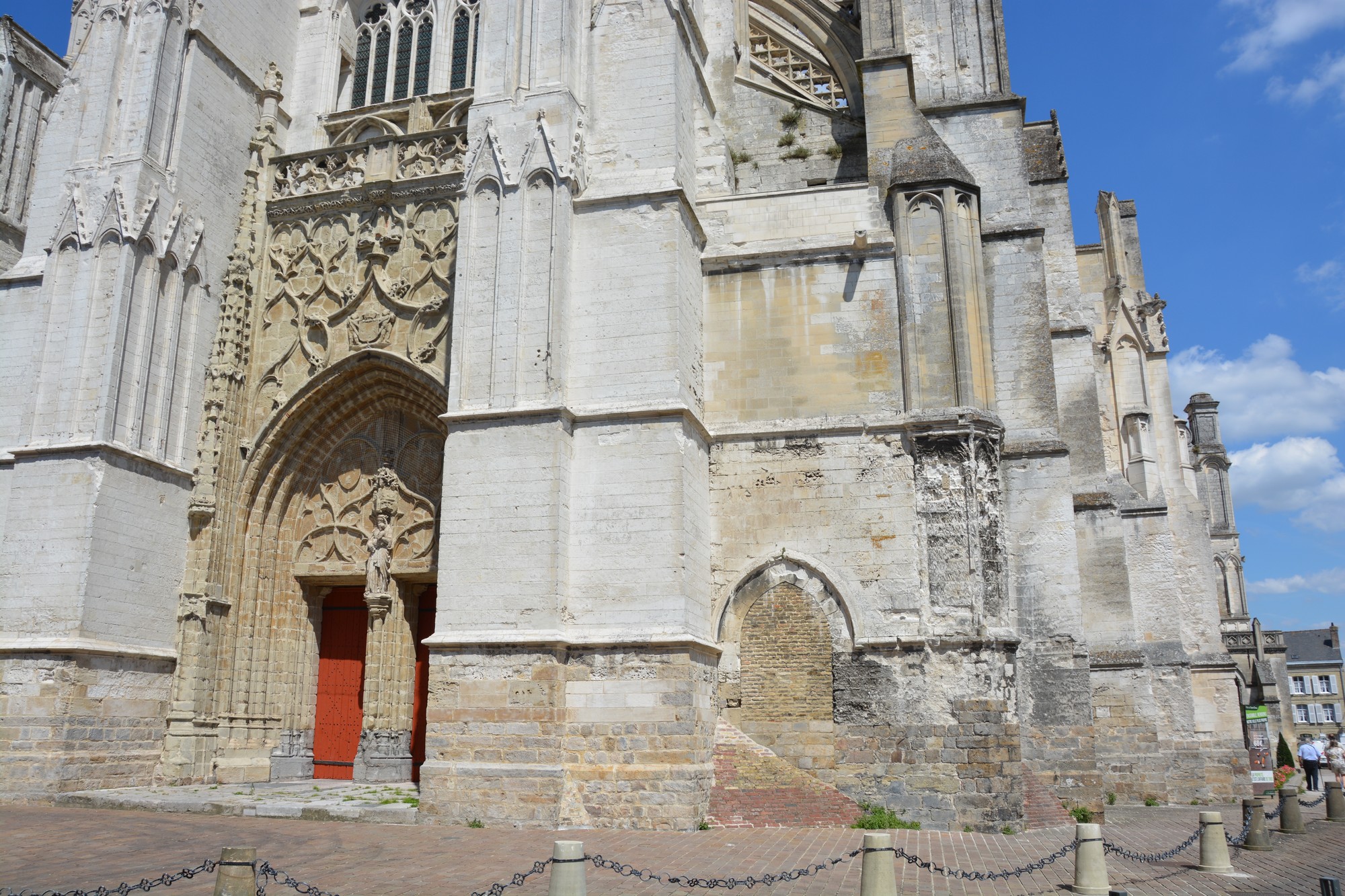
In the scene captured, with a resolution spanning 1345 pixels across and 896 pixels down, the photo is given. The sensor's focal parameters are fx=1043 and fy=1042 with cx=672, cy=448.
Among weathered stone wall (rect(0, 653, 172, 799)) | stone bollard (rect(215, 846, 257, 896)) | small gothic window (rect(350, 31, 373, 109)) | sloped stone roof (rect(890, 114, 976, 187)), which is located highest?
small gothic window (rect(350, 31, 373, 109))

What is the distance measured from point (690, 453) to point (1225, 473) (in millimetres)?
33796

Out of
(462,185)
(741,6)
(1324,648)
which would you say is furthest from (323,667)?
(1324,648)

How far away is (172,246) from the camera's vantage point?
44.5 feet

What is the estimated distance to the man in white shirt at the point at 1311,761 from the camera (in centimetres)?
1978

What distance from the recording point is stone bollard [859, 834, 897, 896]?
578 cm

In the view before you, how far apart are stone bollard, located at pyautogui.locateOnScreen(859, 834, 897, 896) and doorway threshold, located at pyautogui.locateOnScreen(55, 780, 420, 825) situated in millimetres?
6220

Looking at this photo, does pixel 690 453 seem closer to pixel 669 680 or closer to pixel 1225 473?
pixel 669 680

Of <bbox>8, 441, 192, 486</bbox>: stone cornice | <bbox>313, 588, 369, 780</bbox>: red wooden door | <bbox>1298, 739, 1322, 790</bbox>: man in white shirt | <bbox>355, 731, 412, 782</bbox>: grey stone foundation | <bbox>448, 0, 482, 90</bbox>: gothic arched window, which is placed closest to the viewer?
<bbox>8, 441, 192, 486</bbox>: stone cornice

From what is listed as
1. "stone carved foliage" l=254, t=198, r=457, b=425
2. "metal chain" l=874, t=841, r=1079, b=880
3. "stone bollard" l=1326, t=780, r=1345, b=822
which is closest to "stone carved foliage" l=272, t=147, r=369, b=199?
"stone carved foliage" l=254, t=198, r=457, b=425

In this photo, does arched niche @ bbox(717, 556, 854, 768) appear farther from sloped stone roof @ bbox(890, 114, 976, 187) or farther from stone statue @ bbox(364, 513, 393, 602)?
sloped stone roof @ bbox(890, 114, 976, 187)

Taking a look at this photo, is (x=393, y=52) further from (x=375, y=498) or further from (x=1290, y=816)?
(x=1290, y=816)

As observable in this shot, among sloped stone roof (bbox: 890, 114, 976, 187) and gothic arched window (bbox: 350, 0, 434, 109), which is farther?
gothic arched window (bbox: 350, 0, 434, 109)

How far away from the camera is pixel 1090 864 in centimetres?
720

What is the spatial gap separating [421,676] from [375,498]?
2445 mm
